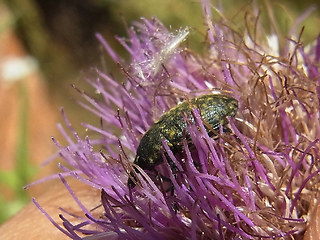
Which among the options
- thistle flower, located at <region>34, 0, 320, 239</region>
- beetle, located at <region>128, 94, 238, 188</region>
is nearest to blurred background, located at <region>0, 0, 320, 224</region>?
thistle flower, located at <region>34, 0, 320, 239</region>

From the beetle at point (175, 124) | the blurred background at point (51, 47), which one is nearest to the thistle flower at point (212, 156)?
the beetle at point (175, 124)

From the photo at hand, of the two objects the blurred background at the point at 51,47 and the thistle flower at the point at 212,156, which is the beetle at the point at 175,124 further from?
the blurred background at the point at 51,47

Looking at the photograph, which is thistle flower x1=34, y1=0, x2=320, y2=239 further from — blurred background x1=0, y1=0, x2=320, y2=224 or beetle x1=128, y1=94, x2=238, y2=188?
blurred background x1=0, y1=0, x2=320, y2=224

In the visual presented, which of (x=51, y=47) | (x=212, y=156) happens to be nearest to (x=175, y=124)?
(x=212, y=156)

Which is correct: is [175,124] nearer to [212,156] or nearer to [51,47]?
[212,156]

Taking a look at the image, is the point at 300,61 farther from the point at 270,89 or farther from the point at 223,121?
the point at 223,121

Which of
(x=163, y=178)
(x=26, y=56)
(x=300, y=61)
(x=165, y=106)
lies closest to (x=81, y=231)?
(x=163, y=178)
